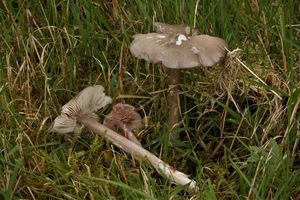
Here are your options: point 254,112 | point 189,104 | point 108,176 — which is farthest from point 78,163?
point 254,112

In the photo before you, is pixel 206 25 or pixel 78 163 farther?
pixel 206 25

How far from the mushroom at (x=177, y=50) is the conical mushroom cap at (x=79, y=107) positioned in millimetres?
203

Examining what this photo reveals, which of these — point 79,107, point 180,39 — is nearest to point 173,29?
point 180,39

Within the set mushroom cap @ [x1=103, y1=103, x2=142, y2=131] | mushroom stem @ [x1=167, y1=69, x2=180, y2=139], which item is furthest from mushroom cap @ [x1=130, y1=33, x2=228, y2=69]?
mushroom cap @ [x1=103, y1=103, x2=142, y2=131]

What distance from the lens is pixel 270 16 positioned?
8.05 feet

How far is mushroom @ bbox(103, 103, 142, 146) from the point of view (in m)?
2.22

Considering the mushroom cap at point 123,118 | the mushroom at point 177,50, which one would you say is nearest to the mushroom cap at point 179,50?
the mushroom at point 177,50

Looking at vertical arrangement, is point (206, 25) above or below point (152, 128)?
above

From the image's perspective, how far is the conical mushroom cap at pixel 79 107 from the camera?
7.04ft

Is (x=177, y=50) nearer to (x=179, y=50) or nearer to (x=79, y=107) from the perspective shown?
(x=179, y=50)

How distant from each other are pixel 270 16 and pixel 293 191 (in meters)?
0.73

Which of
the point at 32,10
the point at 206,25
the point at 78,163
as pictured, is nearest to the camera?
the point at 78,163

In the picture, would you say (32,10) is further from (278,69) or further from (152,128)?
(278,69)

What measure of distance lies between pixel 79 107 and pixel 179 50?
38cm
